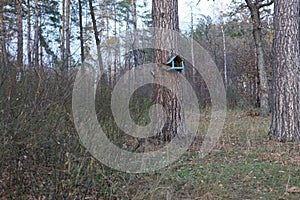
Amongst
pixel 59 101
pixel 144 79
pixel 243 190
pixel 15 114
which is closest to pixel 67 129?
pixel 59 101

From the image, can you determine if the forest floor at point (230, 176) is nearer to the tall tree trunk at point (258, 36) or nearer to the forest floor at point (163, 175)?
the forest floor at point (163, 175)

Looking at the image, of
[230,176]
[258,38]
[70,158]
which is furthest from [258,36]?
[70,158]

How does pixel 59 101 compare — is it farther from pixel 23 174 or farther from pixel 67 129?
pixel 23 174

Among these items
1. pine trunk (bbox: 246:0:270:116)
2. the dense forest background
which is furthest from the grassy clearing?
pine trunk (bbox: 246:0:270:116)

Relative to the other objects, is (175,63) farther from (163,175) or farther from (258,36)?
(258,36)

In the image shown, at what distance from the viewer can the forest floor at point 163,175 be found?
8.65ft

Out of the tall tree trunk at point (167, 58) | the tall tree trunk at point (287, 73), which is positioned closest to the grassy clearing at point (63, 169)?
the tall tree trunk at point (167, 58)

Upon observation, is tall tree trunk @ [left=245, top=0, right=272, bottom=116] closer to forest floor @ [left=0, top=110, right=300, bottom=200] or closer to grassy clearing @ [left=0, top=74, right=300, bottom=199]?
forest floor @ [left=0, top=110, right=300, bottom=200]

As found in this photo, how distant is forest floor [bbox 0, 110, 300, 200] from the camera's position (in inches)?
104

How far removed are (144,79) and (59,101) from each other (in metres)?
3.22

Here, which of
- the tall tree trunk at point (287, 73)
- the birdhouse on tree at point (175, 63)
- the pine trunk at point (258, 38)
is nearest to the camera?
the birdhouse on tree at point (175, 63)

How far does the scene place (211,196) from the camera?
3.47 meters

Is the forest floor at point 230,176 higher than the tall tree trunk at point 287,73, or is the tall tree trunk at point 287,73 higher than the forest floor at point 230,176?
the tall tree trunk at point 287,73

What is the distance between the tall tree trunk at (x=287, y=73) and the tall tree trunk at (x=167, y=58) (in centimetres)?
206
